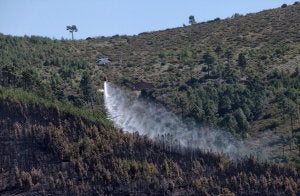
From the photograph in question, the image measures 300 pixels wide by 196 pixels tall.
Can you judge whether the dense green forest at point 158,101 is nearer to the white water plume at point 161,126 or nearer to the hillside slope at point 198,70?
the hillside slope at point 198,70

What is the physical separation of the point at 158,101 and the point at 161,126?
16.4m

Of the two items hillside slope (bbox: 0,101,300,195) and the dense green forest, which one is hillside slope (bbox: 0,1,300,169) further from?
hillside slope (bbox: 0,101,300,195)

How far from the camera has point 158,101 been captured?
10381cm

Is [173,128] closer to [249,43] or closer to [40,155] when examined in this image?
[40,155]

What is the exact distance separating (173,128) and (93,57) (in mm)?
56560

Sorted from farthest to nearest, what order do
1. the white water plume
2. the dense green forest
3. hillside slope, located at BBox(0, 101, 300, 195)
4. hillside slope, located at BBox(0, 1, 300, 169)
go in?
hillside slope, located at BBox(0, 1, 300, 169) < the white water plume < the dense green forest < hillside slope, located at BBox(0, 101, 300, 195)

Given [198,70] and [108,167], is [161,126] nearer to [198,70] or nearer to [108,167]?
[108,167]

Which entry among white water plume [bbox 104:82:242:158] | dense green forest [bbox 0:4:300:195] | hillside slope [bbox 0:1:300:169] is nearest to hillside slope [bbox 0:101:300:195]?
dense green forest [bbox 0:4:300:195]

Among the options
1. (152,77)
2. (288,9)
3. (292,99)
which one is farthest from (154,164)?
(288,9)

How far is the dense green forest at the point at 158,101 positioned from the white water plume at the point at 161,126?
1.74 metres

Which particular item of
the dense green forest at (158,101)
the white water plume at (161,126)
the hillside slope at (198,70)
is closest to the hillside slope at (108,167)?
the dense green forest at (158,101)

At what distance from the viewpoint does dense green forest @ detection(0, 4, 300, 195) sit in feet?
205

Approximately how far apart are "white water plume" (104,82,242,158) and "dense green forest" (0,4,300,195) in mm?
1738

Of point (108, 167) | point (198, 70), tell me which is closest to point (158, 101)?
point (198, 70)
